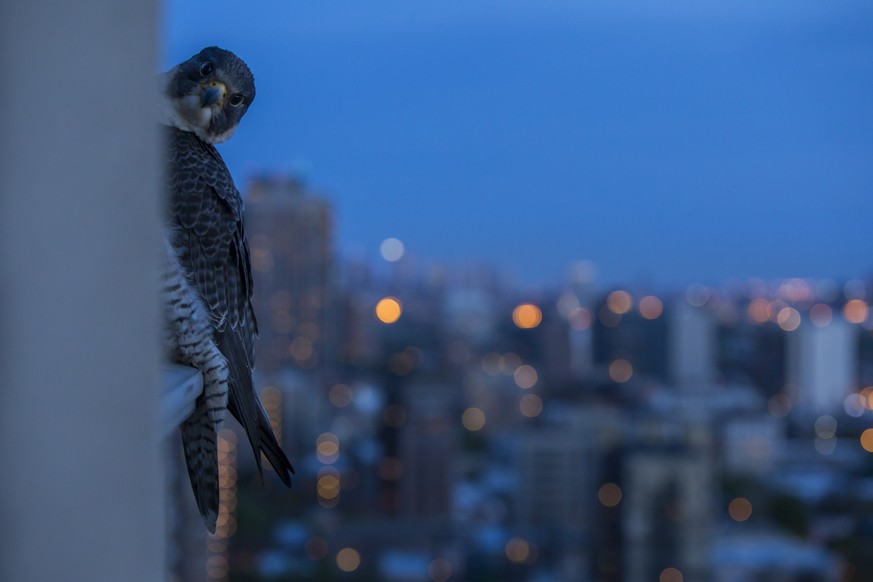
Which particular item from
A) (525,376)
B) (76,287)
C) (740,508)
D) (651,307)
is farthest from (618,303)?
(76,287)

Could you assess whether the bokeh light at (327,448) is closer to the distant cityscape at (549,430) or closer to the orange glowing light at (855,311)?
the distant cityscape at (549,430)

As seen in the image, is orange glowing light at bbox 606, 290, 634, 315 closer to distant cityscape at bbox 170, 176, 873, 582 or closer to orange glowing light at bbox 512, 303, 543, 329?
distant cityscape at bbox 170, 176, 873, 582

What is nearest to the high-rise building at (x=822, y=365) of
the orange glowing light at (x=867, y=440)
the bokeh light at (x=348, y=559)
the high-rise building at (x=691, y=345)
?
the orange glowing light at (x=867, y=440)

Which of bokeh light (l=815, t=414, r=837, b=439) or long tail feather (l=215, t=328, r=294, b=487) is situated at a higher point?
long tail feather (l=215, t=328, r=294, b=487)

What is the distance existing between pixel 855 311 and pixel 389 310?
17.5 feet

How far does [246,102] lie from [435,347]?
12.8 metres

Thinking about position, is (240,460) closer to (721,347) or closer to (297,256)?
(297,256)

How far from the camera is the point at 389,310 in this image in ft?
45.8

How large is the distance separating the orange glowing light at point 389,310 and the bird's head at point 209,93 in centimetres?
1213

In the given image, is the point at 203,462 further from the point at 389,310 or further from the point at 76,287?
the point at 389,310

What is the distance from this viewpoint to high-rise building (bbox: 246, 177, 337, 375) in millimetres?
6988

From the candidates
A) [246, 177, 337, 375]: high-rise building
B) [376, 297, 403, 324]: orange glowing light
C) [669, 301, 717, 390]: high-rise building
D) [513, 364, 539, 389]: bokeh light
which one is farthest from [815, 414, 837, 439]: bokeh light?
[246, 177, 337, 375]: high-rise building

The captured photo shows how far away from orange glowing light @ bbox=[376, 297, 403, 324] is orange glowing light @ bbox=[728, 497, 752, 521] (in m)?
4.62

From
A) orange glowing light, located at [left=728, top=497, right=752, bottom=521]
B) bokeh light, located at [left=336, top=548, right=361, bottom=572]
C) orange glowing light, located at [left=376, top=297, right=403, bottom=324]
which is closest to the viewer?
bokeh light, located at [left=336, top=548, right=361, bottom=572]
